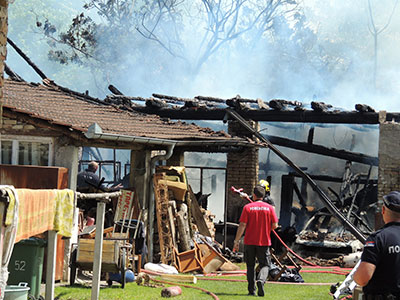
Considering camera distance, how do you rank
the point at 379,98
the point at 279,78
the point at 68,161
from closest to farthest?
the point at 68,161 → the point at 379,98 → the point at 279,78

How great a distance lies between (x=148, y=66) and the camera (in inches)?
1442

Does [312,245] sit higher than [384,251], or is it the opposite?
[384,251]

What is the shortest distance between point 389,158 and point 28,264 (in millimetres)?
10222

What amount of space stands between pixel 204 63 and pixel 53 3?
4034 centimetres

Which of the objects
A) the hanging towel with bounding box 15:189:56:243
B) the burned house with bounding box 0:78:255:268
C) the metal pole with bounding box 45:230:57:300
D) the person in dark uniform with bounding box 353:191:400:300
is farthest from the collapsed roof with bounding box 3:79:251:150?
the person in dark uniform with bounding box 353:191:400:300

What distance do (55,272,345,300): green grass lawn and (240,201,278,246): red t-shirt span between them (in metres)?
0.92

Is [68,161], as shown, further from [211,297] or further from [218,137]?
[218,137]

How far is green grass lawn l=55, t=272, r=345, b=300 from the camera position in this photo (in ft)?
34.3

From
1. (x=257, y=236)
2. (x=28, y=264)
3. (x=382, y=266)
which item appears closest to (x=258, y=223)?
(x=257, y=236)

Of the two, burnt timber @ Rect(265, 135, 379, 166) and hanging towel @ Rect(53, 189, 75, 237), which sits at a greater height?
burnt timber @ Rect(265, 135, 379, 166)

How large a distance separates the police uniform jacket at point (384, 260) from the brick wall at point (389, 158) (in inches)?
463

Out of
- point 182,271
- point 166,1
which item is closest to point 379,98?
point 166,1

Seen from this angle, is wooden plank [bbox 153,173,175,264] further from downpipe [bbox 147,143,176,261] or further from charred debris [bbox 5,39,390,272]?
downpipe [bbox 147,143,176,261]

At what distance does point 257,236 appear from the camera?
35.9 ft
